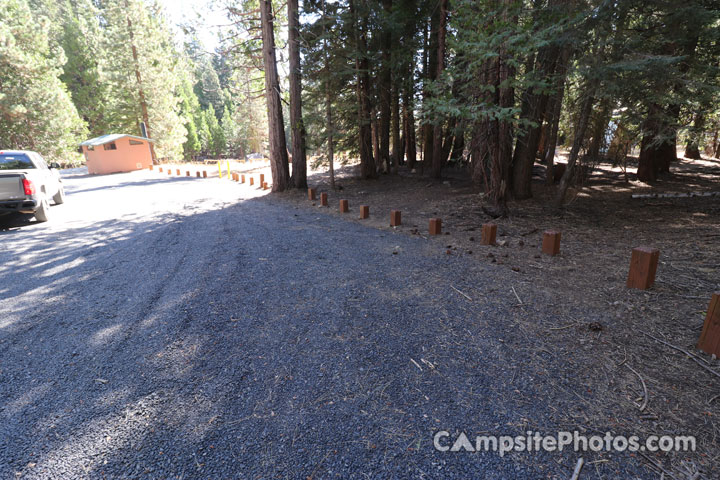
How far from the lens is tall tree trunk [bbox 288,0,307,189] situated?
11.8 m

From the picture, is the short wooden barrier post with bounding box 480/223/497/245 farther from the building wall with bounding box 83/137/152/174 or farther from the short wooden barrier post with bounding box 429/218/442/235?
the building wall with bounding box 83/137/152/174

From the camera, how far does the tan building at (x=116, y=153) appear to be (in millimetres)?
25375

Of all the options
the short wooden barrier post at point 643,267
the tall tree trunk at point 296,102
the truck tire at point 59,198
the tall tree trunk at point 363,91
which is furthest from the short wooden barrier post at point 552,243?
the truck tire at point 59,198

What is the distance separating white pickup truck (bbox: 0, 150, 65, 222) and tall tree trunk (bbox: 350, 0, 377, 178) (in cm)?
982

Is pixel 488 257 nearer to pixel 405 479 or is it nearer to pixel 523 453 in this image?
pixel 523 453

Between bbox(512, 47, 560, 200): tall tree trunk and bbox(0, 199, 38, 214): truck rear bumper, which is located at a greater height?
bbox(512, 47, 560, 200): tall tree trunk

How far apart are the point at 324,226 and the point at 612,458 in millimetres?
6377

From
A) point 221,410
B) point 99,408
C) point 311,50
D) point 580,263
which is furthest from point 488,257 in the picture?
point 311,50

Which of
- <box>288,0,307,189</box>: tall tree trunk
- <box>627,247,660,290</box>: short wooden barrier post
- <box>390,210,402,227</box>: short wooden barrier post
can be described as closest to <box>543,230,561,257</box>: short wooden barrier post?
<box>627,247,660,290</box>: short wooden barrier post

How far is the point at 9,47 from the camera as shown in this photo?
22.8 metres

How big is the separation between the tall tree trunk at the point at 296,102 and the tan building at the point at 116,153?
67.1 ft

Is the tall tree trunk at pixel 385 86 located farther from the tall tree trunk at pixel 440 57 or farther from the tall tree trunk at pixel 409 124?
the tall tree trunk at pixel 440 57

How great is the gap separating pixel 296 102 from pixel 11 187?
28.2 ft

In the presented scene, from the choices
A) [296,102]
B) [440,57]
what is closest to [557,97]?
[440,57]
